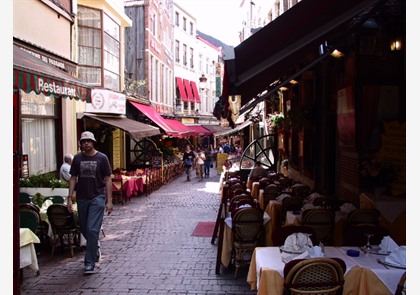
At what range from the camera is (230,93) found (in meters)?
6.39

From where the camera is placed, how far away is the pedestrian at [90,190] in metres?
7.16

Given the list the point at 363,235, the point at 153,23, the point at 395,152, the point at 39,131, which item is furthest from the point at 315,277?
the point at 153,23

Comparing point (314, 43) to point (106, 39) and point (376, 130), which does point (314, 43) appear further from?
point (106, 39)

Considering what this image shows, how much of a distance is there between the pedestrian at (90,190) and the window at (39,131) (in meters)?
4.63

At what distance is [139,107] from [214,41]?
137 feet

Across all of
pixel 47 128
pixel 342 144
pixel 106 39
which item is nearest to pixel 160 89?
pixel 106 39

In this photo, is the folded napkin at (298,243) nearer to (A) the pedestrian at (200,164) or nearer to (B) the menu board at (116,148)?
(B) the menu board at (116,148)

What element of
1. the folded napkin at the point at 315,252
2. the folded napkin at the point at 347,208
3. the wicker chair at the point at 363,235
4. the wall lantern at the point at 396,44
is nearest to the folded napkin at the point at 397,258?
the folded napkin at the point at 315,252

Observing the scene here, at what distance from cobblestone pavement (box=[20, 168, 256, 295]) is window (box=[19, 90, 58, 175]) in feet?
7.92

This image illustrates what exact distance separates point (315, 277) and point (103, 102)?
1359 cm

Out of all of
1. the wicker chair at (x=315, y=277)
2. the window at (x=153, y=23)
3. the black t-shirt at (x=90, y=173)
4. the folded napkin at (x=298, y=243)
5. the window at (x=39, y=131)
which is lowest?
the wicker chair at (x=315, y=277)

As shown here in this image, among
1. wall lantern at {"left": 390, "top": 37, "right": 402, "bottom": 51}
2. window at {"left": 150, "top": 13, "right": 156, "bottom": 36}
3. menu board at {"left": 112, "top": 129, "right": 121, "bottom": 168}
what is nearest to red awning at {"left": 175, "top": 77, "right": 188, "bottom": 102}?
window at {"left": 150, "top": 13, "right": 156, "bottom": 36}

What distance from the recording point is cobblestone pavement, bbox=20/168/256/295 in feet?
21.4

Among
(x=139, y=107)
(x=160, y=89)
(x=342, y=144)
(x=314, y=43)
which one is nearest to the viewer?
(x=314, y=43)
